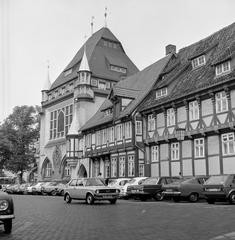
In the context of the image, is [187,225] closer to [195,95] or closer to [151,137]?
[195,95]

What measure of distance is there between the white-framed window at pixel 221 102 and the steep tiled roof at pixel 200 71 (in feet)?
2.92

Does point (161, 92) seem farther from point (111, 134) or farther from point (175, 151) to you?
point (111, 134)

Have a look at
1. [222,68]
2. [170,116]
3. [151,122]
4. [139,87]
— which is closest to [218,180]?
[222,68]

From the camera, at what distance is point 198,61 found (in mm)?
30422

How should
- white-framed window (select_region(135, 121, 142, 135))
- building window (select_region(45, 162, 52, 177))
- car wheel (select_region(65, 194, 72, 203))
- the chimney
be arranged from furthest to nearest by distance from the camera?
building window (select_region(45, 162, 52, 177))
the chimney
white-framed window (select_region(135, 121, 142, 135))
car wheel (select_region(65, 194, 72, 203))

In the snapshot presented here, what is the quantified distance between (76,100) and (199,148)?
27764 millimetres

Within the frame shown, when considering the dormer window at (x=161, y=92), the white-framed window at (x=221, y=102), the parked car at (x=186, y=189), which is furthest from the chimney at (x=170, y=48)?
the parked car at (x=186, y=189)

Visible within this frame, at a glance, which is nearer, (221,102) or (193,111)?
(221,102)

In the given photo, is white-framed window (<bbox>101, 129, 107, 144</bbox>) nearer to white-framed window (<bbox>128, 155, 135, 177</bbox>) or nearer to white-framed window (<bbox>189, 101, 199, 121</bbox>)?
white-framed window (<bbox>128, 155, 135, 177</bbox>)

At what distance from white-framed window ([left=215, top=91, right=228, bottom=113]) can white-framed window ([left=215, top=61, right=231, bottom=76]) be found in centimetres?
164

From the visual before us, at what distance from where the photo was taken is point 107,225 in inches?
423

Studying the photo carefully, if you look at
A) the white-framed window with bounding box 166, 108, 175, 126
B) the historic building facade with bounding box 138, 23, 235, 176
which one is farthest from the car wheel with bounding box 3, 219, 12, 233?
the white-framed window with bounding box 166, 108, 175, 126

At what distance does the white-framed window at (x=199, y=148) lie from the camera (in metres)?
26.5

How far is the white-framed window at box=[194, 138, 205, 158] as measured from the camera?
86.8 feet
